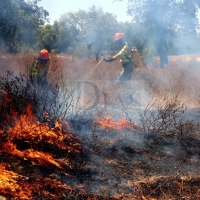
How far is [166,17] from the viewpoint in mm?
15117

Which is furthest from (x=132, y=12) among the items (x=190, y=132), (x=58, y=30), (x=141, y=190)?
(x=58, y=30)

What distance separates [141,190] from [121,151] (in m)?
1.10

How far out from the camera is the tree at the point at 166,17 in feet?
47.8

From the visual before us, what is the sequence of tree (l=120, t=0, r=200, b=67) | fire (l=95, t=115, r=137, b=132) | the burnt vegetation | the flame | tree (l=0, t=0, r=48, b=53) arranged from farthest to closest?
tree (l=120, t=0, r=200, b=67), tree (l=0, t=0, r=48, b=53), fire (l=95, t=115, r=137, b=132), the burnt vegetation, the flame

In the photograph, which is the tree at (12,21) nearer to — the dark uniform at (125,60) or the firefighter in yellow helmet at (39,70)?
the firefighter in yellow helmet at (39,70)

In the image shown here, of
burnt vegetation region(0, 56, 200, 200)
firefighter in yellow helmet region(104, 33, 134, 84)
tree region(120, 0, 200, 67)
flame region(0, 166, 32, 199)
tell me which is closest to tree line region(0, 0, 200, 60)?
tree region(120, 0, 200, 67)

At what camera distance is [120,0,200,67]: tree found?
47.8 ft

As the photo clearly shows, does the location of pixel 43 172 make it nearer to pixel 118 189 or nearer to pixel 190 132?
pixel 118 189

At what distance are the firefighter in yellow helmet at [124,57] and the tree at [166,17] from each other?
8.79m

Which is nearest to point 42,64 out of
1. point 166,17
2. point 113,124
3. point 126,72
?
point 126,72

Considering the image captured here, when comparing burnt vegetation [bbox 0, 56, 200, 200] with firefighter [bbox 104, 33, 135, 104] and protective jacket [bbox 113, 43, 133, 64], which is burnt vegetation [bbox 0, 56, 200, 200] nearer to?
firefighter [bbox 104, 33, 135, 104]

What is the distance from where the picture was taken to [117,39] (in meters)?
7.03

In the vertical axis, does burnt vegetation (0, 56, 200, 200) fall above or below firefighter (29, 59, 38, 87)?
below

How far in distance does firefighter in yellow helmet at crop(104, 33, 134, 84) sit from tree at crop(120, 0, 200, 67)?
28.8ft
